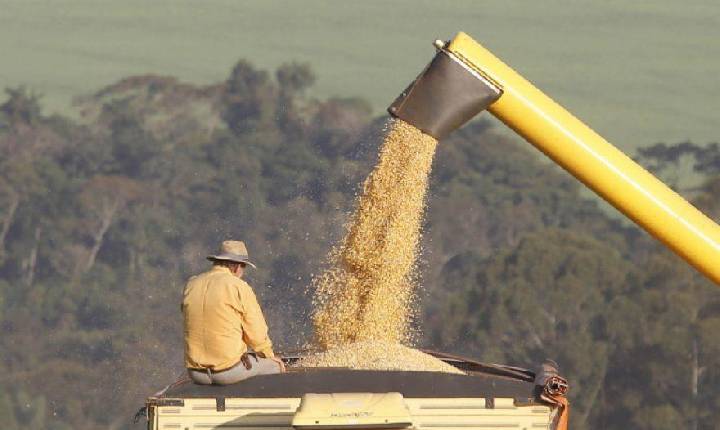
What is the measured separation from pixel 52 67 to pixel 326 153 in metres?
20.0

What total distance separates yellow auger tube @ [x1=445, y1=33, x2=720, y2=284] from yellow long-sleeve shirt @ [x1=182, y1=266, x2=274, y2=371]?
5.60 feet

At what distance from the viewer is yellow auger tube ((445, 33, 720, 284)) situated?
1132 centimetres

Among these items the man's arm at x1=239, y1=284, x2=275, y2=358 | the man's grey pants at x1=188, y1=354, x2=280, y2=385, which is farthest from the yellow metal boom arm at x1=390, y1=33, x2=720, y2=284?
the man's grey pants at x1=188, y1=354, x2=280, y2=385

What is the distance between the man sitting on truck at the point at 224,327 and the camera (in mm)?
11055

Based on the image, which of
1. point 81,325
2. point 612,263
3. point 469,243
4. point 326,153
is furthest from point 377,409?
point 326,153

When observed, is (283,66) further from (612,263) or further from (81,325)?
(612,263)

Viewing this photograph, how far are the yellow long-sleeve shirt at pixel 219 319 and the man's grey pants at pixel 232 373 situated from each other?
6cm

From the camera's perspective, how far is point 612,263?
1827 inches

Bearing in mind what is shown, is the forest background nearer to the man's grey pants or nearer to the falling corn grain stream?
the falling corn grain stream

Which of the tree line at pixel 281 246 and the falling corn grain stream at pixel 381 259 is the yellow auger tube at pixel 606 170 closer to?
the falling corn grain stream at pixel 381 259

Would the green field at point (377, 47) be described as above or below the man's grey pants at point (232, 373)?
above

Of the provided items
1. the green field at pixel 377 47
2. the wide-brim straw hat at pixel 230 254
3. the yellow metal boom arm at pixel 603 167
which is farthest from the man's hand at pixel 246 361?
the green field at pixel 377 47

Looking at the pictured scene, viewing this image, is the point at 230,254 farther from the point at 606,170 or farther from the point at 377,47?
the point at 377,47

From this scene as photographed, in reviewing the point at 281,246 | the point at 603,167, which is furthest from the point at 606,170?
the point at 281,246
